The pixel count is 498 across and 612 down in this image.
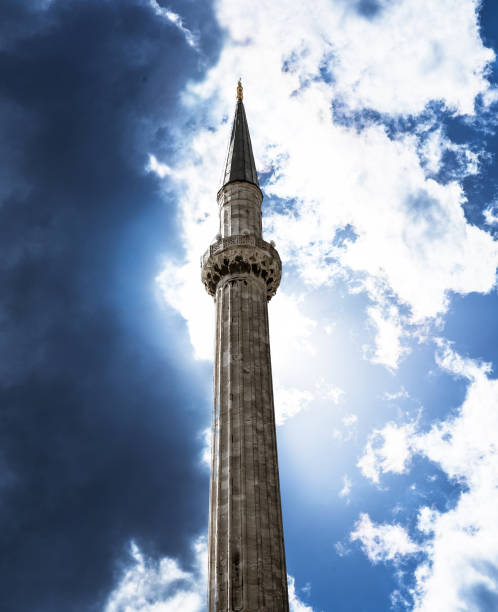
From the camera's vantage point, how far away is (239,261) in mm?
32531

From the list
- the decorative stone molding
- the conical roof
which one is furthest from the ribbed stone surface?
the conical roof

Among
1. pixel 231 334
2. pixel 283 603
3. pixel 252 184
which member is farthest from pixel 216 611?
pixel 252 184

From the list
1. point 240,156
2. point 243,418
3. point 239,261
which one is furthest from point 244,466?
point 240,156

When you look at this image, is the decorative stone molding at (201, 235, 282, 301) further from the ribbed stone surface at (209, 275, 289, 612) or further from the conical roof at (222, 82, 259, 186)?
the conical roof at (222, 82, 259, 186)

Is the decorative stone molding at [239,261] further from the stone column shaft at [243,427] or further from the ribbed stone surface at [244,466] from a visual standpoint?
the ribbed stone surface at [244,466]

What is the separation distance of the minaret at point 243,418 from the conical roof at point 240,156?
0.36 ft

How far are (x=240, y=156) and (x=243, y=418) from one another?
1775 centimetres

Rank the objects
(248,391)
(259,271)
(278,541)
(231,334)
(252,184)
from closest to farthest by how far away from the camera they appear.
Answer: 1. (278,541)
2. (248,391)
3. (231,334)
4. (259,271)
5. (252,184)

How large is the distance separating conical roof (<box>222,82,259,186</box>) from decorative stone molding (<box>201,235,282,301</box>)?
5.40 meters

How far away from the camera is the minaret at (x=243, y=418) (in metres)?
23.3

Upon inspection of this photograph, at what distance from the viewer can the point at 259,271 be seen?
107ft

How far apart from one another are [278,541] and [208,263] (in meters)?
14.2

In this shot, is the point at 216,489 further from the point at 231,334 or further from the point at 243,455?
the point at 231,334

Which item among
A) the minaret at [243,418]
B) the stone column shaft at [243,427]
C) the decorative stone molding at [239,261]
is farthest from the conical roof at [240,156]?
the decorative stone molding at [239,261]
